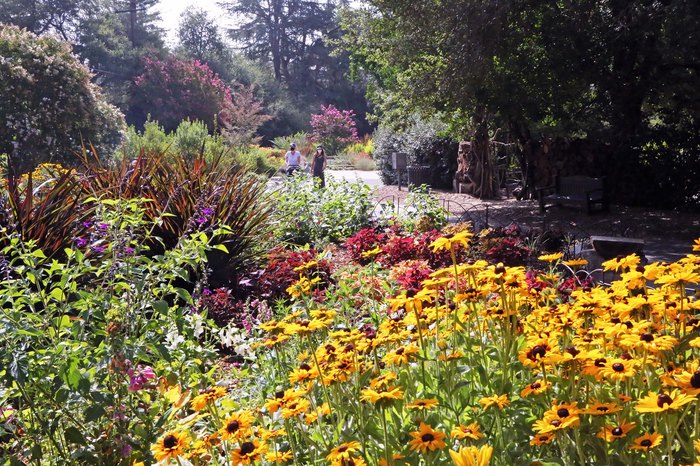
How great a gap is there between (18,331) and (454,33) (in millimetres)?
9836

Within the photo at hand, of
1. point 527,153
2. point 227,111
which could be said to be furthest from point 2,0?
point 527,153

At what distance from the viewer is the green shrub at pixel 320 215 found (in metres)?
7.70

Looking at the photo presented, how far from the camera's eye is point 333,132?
3466cm

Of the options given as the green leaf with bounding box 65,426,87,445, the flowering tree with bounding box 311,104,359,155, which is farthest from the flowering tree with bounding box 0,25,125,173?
the flowering tree with bounding box 311,104,359,155

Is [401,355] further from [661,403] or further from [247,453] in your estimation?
[661,403]

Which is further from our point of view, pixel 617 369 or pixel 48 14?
pixel 48 14

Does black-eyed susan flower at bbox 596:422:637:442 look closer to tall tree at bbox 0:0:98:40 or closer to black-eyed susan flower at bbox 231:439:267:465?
black-eyed susan flower at bbox 231:439:267:465

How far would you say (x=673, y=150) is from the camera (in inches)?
485

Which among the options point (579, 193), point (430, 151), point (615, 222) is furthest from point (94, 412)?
point (430, 151)

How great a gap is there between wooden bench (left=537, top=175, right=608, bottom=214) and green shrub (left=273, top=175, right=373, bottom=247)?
15.5 ft

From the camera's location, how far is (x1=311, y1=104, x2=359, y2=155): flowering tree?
3412 centimetres

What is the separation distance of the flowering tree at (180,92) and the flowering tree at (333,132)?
4.57 metres

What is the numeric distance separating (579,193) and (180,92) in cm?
2820

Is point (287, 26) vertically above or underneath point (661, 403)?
above
